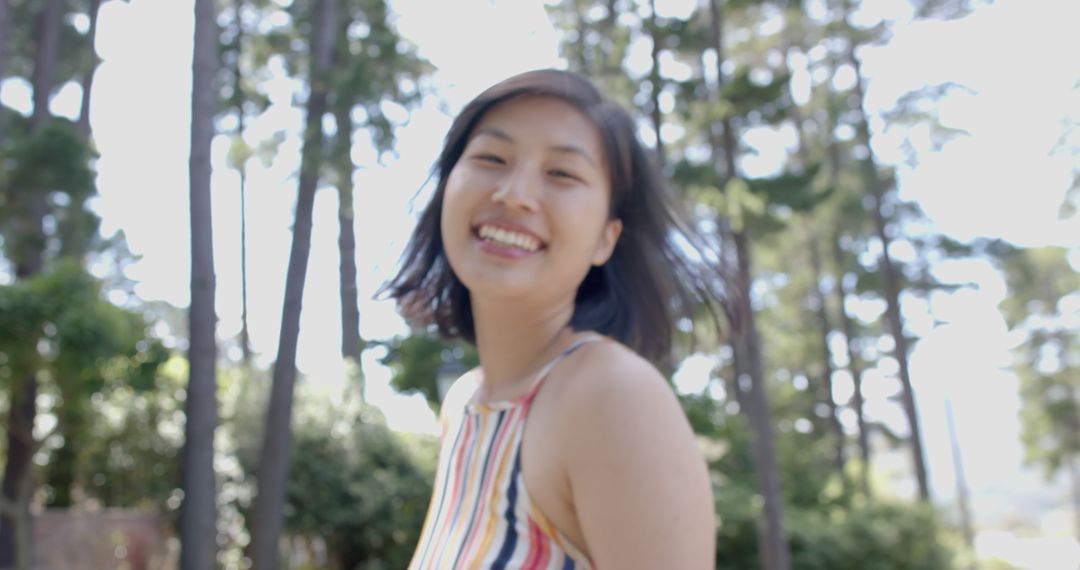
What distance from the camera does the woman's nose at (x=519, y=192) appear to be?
1.10 meters

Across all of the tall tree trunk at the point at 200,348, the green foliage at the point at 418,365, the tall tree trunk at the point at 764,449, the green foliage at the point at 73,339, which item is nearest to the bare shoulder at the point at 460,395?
the green foliage at the point at 418,365

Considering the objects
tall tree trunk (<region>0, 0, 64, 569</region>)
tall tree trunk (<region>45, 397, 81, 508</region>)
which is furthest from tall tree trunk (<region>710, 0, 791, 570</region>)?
tall tree trunk (<region>45, 397, 81, 508</region>)

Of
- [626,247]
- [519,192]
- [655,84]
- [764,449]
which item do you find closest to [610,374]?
[519,192]

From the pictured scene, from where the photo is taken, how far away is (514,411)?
3.63 feet

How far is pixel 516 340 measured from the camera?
1.23 m

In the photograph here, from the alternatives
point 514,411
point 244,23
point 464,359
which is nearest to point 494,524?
point 514,411

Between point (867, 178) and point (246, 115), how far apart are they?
1055cm

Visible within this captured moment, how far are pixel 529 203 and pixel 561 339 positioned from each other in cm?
17

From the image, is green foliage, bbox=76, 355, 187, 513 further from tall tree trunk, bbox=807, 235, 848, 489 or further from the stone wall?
tall tree trunk, bbox=807, 235, 848, 489

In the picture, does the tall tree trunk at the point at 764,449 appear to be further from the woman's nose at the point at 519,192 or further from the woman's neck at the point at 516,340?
the woman's nose at the point at 519,192

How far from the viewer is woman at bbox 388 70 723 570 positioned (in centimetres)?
89

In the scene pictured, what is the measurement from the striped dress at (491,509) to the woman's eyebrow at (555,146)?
205 mm

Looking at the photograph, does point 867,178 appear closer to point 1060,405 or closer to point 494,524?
point 1060,405

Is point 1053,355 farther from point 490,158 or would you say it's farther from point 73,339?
point 490,158
